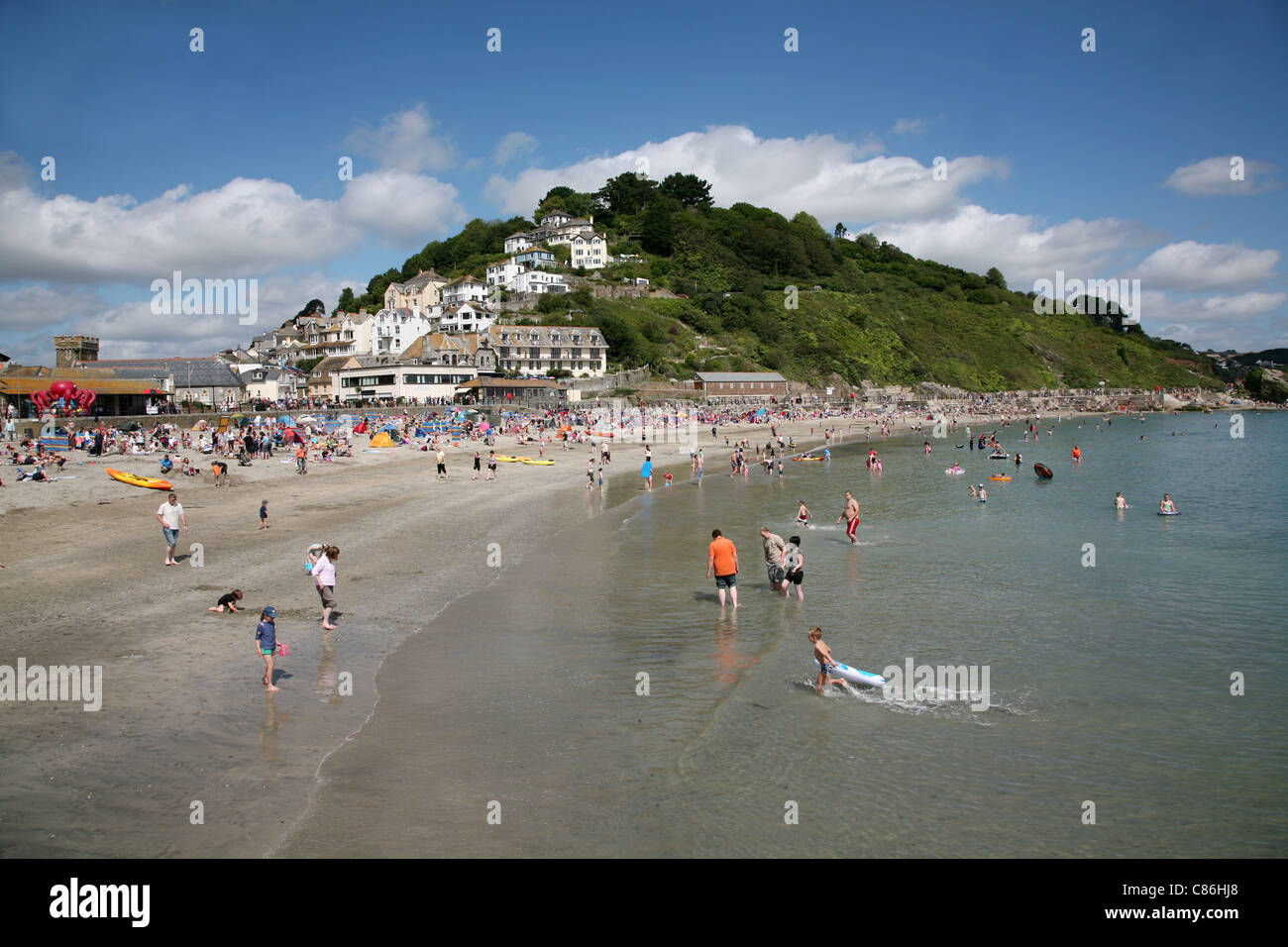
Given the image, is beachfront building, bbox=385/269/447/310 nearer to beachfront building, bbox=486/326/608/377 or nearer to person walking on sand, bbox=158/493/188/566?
beachfront building, bbox=486/326/608/377

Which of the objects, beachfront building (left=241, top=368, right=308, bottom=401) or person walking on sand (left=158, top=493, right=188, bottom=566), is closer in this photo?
person walking on sand (left=158, top=493, right=188, bottom=566)

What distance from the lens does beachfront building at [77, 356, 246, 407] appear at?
58.2 metres

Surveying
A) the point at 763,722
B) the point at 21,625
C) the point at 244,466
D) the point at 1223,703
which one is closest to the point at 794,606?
the point at 763,722

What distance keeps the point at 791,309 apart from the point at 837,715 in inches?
4250

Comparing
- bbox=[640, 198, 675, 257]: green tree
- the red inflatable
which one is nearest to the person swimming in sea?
the red inflatable

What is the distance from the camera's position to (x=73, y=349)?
59562mm

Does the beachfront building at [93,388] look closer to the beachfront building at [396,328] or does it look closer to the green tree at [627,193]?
the beachfront building at [396,328]

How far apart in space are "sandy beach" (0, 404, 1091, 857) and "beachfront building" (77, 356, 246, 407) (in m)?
35.9

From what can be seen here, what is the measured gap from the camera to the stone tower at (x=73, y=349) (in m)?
58.8

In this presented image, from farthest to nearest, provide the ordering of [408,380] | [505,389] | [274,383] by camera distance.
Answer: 1. [274,383]
2. [408,380]
3. [505,389]

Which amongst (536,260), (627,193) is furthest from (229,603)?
Answer: (627,193)

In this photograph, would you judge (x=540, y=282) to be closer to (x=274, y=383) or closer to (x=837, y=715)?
(x=274, y=383)

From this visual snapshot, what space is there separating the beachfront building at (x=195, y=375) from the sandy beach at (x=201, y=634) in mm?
35933

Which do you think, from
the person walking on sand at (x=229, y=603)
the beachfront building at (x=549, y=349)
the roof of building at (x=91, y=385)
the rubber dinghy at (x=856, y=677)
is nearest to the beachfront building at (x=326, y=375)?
the beachfront building at (x=549, y=349)
